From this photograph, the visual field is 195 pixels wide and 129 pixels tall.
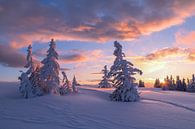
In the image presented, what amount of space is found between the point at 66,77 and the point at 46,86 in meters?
3.00

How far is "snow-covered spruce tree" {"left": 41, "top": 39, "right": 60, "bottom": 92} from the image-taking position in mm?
35312

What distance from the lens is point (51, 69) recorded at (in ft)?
116

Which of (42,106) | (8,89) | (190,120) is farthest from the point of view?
(8,89)

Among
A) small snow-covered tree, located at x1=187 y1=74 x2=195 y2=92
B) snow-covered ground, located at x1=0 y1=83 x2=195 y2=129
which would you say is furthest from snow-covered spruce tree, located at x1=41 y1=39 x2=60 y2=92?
small snow-covered tree, located at x1=187 y1=74 x2=195 y2=92

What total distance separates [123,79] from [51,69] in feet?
30.4

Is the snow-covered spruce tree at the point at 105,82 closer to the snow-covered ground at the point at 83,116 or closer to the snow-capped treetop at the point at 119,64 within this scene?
the snow-capped treetop at the point at 119,64

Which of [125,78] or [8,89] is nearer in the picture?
[125,78]

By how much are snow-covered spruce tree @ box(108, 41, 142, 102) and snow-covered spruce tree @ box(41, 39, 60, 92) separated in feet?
23.6

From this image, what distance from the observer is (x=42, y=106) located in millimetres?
26219

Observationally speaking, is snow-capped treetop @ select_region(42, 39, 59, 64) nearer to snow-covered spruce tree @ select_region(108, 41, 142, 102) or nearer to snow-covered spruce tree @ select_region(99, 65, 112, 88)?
snow-covered spruce tree @ select_region(108, 41, 142, 102)

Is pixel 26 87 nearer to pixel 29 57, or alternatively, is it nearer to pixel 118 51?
pixel 29 57

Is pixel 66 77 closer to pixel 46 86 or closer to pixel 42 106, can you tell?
pixel 46 86

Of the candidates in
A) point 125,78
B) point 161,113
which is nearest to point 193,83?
point 125,78

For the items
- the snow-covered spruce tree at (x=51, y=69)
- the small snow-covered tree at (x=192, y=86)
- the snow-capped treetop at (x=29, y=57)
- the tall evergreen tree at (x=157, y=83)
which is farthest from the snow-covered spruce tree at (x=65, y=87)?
the tall evergreen tree at (x=157, y=83)
